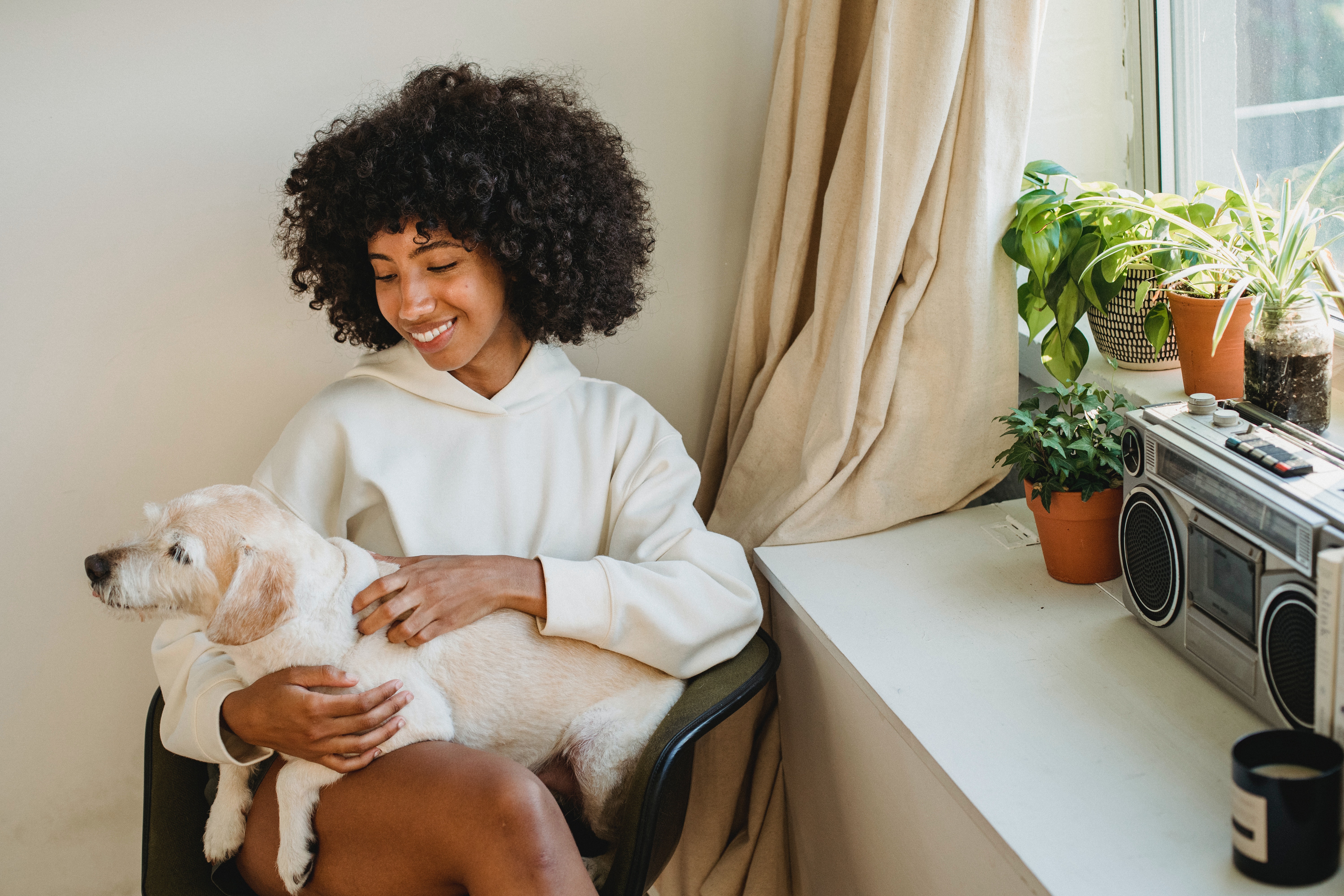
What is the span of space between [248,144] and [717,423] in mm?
852

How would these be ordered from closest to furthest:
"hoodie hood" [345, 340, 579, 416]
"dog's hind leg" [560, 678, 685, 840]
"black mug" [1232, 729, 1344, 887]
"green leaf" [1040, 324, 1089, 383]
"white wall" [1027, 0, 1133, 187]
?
"black mug" [1232, 729, 1344, 887]
"dog's hind leg" [560, 678, 685, 840]
"hoodie hood" [345, 340, 579, 416]
"green leaf" [1040, 324, 1089, 383]
"white wall" [1027, 0, 1133, 187]

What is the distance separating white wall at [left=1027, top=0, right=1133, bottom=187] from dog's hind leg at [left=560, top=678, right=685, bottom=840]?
41.9 inches

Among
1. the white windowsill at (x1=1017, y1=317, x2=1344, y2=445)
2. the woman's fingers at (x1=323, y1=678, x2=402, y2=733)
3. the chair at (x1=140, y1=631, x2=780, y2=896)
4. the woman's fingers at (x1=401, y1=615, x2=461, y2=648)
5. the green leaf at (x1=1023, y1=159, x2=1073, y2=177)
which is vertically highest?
the green leaf at (x1=1023, y1=159, x2=1073, y2=177)

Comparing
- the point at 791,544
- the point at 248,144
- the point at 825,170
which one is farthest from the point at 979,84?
the point at 248,144

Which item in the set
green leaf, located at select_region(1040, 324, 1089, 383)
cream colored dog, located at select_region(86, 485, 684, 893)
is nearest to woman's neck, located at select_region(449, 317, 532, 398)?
cream colored dog, located at select_region(86, 485, 684, 893)

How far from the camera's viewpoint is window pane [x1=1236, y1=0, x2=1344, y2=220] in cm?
133

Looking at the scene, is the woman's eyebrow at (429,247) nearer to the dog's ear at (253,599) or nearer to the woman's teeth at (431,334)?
the woman's teeth at (431,334)

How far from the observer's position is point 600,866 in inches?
45.6

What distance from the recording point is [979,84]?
1.29m

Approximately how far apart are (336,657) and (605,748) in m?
0.31

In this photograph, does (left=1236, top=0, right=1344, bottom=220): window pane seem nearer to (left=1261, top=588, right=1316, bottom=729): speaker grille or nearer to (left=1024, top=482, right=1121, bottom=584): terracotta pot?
(left=1024, top=482, right=1121, bottom=584): terracotta pot

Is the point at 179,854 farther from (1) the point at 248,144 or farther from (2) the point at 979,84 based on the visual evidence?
(2) the point at 979,84

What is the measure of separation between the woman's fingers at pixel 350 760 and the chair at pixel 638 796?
0.28m

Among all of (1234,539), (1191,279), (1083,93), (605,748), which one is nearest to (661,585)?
(605,748)
